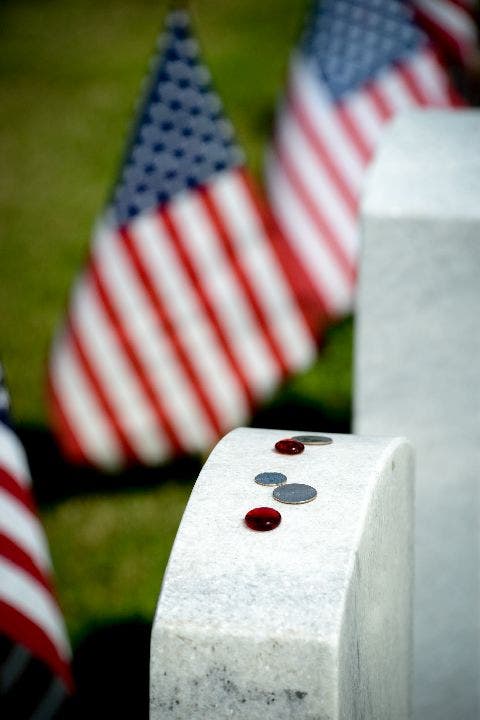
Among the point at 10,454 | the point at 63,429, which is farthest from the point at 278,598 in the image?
the point at 63,429

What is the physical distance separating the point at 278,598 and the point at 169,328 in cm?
306

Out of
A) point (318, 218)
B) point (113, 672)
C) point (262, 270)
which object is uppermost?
point (262, 270)

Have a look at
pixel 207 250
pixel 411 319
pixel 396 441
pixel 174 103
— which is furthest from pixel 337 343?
pixel 396 441

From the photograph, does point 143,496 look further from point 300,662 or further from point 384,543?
point 300,662

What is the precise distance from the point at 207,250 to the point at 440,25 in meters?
2.31

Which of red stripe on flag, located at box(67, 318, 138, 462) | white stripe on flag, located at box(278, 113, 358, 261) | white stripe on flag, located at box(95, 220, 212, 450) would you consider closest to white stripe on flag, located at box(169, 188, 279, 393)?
white stripe on flag, located at box(95, 220, 212, 450)

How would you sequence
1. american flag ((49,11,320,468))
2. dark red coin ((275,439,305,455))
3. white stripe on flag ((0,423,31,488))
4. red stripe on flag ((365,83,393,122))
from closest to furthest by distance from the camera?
dark red coin ((275,439,305,455))
white stripe on flag ((0,423,31,488))
american flag ((49,11,320,468))
red stripe on flag ((365,83,393,122))

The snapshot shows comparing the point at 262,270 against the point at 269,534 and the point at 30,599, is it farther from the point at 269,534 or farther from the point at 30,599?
the point at 269,534

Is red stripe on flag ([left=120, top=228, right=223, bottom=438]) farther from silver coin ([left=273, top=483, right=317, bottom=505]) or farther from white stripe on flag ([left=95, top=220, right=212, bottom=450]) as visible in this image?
silver coin ([left=273, top=483, right=317, bottom=505])

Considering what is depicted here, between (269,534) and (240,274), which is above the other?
(269,534)

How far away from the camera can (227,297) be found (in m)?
4.62

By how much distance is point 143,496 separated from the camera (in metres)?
4.47

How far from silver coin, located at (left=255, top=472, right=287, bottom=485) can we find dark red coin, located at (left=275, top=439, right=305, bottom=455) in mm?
91

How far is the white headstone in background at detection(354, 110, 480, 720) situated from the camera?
7.82ft
